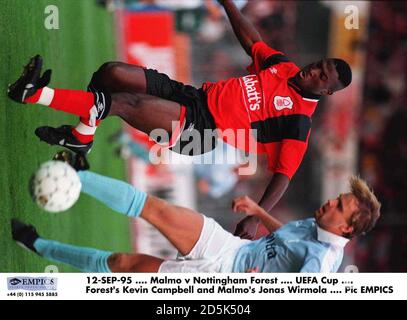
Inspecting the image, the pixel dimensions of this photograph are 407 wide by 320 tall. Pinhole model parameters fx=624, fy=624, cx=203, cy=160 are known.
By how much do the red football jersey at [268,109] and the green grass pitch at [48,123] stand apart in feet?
1.95

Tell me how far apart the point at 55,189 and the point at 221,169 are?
977mm

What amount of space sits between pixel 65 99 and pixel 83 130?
23 cm

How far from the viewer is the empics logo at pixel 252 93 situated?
10.9 ft

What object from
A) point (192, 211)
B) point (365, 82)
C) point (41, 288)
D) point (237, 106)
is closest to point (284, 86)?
point (237, 106)

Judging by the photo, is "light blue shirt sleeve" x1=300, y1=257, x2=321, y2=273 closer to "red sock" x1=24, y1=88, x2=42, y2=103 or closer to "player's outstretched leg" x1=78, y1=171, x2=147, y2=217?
"player's outstretched leg" x1=78, y1=171, x2=147, y2=217

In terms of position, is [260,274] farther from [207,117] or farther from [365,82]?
[365,82]

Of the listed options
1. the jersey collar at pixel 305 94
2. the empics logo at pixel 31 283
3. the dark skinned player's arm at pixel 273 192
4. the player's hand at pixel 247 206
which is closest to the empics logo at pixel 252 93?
the jersey collar at pixel 305 94

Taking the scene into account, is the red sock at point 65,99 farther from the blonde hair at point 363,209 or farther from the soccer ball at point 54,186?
the blonde hair at point 363,209

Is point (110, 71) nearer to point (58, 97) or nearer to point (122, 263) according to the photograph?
point (58, 97)

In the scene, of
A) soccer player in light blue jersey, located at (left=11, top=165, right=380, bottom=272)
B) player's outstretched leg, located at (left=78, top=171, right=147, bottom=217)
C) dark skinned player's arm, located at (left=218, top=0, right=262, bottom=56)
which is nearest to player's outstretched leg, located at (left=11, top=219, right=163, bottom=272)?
soccer player in light blue jersey, located at (left=11, top=165, right=380, bottom=272)

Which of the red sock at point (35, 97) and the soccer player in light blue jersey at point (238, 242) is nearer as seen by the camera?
the red sock at point (35, 97)

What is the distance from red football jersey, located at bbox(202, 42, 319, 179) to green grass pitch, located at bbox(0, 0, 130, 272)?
595mm

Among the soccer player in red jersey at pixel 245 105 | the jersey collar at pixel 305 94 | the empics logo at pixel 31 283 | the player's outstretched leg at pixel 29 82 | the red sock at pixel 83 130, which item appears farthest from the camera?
the empics logo at pixel 31 283

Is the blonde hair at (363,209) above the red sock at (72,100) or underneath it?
underneath
